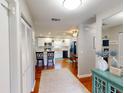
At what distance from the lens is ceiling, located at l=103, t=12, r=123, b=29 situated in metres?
2.19

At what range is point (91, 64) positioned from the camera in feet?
15.7

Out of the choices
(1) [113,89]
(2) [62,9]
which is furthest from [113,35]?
(2) [62,9]

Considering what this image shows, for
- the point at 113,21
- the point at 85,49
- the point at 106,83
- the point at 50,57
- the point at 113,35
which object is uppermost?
the point at 113,21

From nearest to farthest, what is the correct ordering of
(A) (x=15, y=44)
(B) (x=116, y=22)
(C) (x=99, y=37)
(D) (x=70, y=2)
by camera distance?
(A) (x=15, y=44), (D) (x=70, y=2), (B) (x=116, y=22), (C) (x=99, y=37)

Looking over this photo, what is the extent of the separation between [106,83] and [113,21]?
4.41ft

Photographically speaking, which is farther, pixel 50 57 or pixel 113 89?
pixel 50 57

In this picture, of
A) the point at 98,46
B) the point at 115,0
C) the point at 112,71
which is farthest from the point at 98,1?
the point at 112,71

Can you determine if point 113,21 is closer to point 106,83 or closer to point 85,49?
point 106,83

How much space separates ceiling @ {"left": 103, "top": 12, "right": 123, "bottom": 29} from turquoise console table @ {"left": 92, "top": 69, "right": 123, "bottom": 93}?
42.2 inches

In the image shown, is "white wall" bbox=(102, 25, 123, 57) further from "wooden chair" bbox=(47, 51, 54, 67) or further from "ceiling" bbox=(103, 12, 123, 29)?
"wooden chair" bbox=(47, 51, 54, 67)

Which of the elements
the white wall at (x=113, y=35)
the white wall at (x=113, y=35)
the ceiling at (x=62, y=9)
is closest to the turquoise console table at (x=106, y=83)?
the white wall at (x=113, y=35)

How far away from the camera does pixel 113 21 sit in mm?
2391

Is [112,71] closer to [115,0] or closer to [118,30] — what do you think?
[118,30]

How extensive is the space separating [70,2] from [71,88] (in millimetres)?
2577
